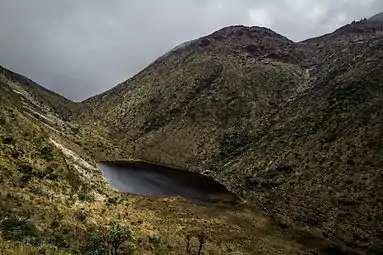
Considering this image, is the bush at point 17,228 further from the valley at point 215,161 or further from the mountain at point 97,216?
the valley at point 215,161

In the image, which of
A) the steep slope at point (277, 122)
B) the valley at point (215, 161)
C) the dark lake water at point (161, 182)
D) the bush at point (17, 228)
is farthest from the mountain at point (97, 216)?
the steep slope at point (277, 122)

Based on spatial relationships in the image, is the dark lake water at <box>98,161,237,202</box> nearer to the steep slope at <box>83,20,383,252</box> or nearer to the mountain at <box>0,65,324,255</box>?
the steep slope at <box>83,20,383,252</box>

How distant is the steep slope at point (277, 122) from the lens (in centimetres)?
6550

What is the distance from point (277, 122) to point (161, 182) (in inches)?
1374

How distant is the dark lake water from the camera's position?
6746 cm

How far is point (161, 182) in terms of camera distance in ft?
250

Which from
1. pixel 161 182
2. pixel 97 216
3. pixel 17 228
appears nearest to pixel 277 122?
pixel 161 182

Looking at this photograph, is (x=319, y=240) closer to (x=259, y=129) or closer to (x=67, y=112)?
(x=259, y=129)

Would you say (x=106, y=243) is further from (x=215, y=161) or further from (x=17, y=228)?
→ (x=215, y=161)

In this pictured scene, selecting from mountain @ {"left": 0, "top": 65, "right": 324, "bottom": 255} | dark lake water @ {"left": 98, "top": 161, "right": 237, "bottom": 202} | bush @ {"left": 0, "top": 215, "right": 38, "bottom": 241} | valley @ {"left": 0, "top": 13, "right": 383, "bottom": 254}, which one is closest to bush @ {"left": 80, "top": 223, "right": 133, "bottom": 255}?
mountain @ {"left": 0, "top": 65, "right": 324, "bottom": 255}

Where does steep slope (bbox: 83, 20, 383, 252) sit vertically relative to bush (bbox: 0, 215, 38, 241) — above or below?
above

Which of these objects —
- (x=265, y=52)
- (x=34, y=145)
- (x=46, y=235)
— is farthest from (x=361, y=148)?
(x=265, y=52)

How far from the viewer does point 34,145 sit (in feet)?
169

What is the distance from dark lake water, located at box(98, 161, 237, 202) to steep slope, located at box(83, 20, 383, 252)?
3926mm
